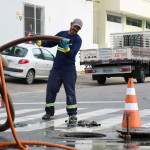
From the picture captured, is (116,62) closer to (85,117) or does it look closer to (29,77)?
(29,77)

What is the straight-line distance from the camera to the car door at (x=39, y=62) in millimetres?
22298

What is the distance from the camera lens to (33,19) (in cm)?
2794

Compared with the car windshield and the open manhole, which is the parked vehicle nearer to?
the car windshield

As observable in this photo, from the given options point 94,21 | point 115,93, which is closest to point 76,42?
point 115,93

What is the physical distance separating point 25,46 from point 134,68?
16.3 feet

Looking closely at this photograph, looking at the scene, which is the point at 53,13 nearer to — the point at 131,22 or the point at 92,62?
the point at 92,62

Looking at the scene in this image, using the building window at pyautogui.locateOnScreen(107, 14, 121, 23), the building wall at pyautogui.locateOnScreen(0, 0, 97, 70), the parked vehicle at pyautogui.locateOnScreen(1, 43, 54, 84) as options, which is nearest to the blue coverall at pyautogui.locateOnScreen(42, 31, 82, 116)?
the parked vehicle at pyautogui.locateOnScreen(1, 43, 54, 84)

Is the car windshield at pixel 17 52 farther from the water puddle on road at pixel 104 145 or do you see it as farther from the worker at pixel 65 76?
the water puddle on road at pixel 104 145

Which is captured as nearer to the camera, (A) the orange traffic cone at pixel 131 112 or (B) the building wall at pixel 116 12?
(A) the orange traffic cone at pixel 131 112

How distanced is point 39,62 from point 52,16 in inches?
283

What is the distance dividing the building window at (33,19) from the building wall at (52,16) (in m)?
0.23

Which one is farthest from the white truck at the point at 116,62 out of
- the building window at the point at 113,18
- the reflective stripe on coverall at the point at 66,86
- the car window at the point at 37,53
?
the reflective stripe on coverall at the point at 66,86

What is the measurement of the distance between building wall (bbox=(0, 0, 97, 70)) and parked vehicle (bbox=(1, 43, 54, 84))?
339cm

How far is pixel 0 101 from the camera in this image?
6.95 m
